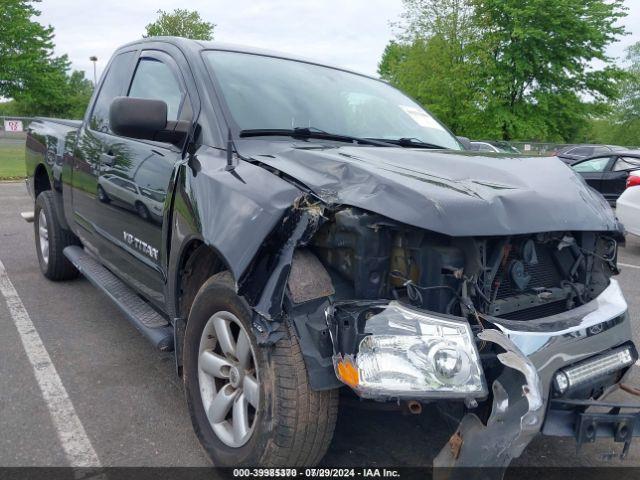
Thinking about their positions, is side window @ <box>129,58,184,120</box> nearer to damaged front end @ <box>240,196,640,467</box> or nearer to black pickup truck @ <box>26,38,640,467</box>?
black pickup truck @ <box>26,38,640,467</box>

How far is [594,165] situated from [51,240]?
11.0 metres

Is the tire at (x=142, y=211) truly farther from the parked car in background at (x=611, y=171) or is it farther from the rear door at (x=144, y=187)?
the parked car in background at (x=611, y=171)

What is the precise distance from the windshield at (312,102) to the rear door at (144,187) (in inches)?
11.0

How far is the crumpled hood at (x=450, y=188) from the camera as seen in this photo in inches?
81.4

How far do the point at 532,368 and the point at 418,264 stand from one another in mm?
522

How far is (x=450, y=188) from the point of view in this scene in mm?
2217

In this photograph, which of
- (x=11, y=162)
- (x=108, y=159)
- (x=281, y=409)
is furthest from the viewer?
(x=11, y=162)

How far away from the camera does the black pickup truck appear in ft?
6.52

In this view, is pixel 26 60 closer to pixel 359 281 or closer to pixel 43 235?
pixel 43 235

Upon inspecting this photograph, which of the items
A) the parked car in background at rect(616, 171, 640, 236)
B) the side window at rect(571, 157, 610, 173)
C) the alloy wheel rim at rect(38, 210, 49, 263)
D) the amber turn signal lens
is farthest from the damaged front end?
the side window at rect(571, 157, 610, 173)

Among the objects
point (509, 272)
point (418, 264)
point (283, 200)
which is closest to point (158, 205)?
point (283, 200)

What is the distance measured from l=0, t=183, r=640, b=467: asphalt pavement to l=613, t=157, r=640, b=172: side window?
34.2 feet

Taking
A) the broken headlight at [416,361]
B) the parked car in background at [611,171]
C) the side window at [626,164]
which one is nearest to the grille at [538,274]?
the broken headlight at [416,361]

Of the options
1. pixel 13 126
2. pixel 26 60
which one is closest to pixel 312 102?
pixel 13 126
